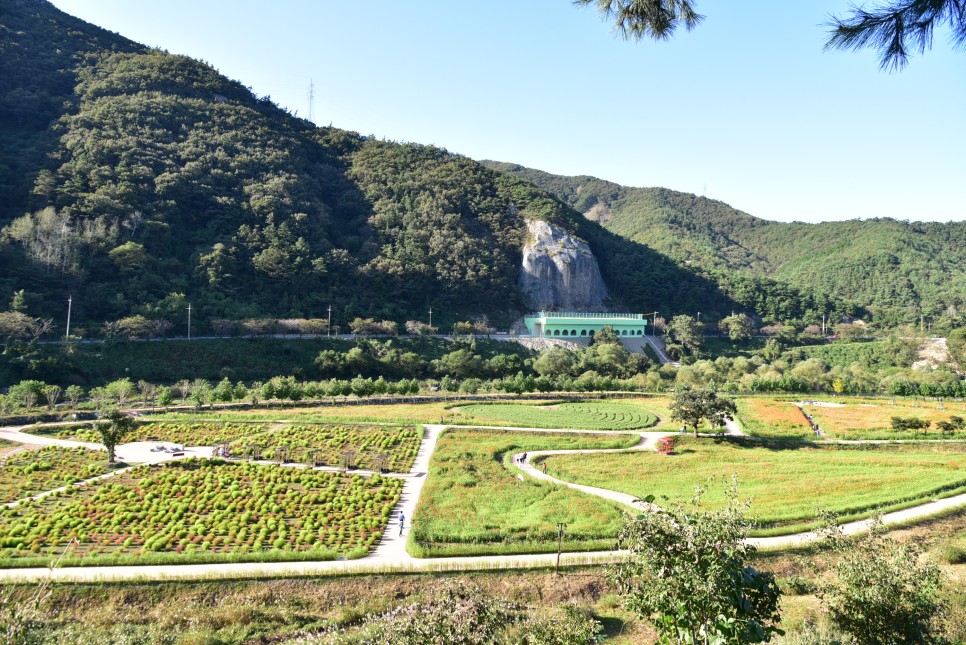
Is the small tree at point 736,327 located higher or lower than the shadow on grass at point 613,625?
higher

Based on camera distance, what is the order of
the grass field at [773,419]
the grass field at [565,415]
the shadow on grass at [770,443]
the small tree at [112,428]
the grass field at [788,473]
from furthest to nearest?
the grass field at [565,415] < the grass field at [773,419] < the shadow on grass at [770,443] < the small tree at [112,428] < the grass field at [788,473]

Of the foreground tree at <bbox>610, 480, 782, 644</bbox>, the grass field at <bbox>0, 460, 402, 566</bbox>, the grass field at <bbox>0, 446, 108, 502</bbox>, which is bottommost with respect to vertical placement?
the grass field at <bbox>0, 446, 108, 502</bbox>

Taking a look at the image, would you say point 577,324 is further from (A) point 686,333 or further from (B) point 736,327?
(B) point 736,327

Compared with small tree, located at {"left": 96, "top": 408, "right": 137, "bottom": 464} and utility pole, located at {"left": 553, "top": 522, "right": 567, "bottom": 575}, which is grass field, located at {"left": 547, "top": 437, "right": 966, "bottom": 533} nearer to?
utility pole, located at {"left": 553, "top": 522, "right": 567, "bottom": 575}

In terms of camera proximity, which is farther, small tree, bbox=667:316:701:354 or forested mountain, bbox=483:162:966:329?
forested mountain, bbox=483:162:966:329

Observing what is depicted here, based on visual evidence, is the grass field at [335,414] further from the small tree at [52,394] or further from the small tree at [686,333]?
the small tree at [686,333]

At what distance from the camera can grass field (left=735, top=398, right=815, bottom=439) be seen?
1622 inches

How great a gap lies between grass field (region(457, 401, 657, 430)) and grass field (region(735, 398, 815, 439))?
7.96 m

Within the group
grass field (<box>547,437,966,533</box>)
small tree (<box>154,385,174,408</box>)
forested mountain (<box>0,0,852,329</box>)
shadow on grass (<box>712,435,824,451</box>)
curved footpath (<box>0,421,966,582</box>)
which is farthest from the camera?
forested mountain (<box>0,0,852,329</box>)

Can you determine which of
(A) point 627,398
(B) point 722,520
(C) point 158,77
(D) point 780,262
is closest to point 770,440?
(A) point 627,398

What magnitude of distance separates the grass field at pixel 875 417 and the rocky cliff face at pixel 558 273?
176ft

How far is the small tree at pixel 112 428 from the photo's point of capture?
3117 cm

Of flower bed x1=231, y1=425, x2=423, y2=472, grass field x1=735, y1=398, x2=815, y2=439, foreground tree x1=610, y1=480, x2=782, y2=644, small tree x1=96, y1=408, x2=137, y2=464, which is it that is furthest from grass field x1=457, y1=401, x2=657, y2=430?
foreground tree x1=610, y1=480, x2=782, y2=644

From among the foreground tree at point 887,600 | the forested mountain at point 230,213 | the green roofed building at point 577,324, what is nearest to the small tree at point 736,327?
the forested mountain at point 230,213
